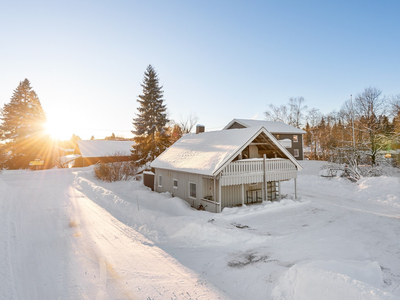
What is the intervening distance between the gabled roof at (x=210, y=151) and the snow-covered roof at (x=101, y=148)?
2589 cm

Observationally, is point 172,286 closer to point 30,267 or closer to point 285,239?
point 30,267

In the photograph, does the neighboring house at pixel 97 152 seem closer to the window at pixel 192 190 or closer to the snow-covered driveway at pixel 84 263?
the window at pixel 192 190

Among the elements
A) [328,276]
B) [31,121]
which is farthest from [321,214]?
[31,121]

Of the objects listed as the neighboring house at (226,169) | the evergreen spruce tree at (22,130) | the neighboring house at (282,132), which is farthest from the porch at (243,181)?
the evergreen spruce tree at (22,130)

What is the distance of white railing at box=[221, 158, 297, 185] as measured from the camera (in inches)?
588

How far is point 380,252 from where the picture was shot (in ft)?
29.7

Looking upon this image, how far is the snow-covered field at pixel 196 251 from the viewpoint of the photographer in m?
6.29

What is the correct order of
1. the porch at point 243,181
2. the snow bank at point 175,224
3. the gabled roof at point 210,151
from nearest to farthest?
the snow bank at point 175,224
the gabled roof at point 210,151
the porch at point 243,181

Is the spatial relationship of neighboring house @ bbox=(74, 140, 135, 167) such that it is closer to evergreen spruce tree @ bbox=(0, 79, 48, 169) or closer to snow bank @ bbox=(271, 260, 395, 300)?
evergreen spruce tree @ bbox=(0, 79, 48, 169)

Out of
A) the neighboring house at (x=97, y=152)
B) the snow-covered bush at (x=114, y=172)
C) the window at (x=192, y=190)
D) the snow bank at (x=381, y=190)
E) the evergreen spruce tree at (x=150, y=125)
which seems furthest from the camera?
the neighboring house at (x=97, y=152)

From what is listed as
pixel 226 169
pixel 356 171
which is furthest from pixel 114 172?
pixel 356 171

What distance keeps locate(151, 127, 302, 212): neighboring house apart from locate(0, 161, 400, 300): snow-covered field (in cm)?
150

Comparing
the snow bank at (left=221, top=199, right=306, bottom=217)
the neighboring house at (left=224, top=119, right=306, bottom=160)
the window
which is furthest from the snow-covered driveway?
the neighboring house at (left=224, top=119, right=306, bottom=160)

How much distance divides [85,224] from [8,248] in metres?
3.47
